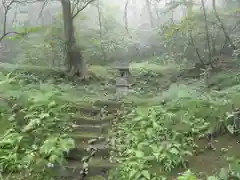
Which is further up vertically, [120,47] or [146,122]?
[120,47]

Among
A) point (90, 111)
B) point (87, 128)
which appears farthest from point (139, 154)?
point (90, 111)

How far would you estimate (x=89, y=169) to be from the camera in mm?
6023

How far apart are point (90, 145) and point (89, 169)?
825 millimetres

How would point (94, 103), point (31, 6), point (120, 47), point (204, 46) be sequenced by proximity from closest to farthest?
point (94, 103) → point (204, 46) → point (120, 47) → point (31, 6)

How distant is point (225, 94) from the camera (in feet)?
25.2

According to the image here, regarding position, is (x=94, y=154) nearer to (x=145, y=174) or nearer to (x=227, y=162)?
(x=145, y=174)

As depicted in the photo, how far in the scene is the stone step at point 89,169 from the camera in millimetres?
5891

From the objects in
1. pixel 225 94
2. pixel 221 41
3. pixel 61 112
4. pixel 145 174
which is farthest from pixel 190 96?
pixel 221 41

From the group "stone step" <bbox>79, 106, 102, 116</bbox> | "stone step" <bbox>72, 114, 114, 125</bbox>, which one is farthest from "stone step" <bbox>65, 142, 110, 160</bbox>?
"stone step" <bbox>79, 106, 102, 116</bbox>

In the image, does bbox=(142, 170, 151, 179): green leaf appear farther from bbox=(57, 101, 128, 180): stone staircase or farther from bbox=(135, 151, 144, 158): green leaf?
bbox=(57, 101, 128, 180): stone staircase

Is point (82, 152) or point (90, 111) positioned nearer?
point (82, 152)

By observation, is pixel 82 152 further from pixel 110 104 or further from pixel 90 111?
pixel 110 104

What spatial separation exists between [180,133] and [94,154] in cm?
214

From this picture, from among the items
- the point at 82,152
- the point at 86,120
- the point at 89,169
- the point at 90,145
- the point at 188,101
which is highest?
the point at 188,101
